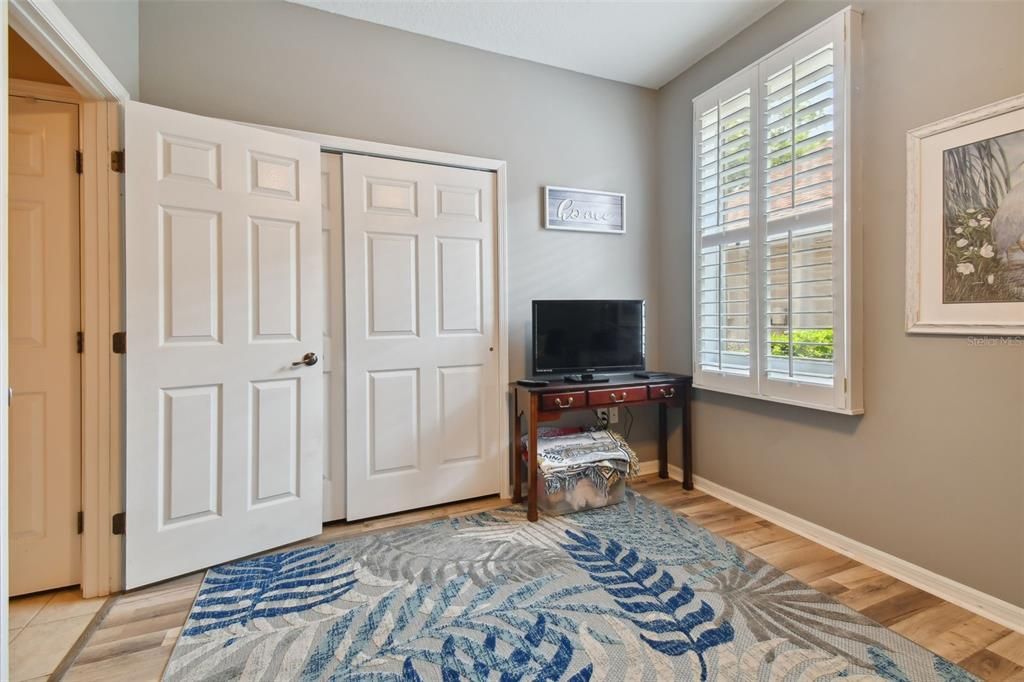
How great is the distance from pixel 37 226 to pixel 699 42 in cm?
350

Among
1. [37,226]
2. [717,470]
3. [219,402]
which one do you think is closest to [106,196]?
[37,226]

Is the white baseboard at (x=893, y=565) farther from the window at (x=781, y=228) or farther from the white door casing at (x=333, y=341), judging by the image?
the white door casing at (x=333, y=341)

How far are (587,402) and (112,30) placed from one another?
110 inches

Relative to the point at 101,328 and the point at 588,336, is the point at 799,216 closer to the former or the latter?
the point at 588,336

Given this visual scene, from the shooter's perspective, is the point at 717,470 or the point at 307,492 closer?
the point at 307,492

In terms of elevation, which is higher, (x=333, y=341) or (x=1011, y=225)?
(x=1011, y=225)

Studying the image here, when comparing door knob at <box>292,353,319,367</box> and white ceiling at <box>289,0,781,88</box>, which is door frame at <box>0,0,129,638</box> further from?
white ceiling at <box>289,0,781,88</box>

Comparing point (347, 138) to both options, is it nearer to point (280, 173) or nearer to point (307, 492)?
point (280, 173)

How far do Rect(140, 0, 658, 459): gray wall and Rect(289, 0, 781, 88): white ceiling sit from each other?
0.09 metres

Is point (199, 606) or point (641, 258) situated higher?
point (641, 258)

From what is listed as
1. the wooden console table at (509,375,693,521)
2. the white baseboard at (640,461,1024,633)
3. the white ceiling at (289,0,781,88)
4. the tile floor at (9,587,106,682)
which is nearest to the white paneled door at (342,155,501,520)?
the wooden console table at (509,375,693,521)

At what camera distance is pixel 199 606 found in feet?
6.15

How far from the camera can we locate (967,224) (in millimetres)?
1819

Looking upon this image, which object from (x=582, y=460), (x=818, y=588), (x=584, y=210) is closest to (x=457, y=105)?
(x=584, y=210)
